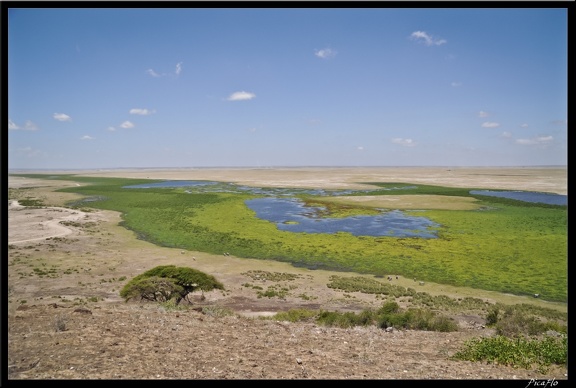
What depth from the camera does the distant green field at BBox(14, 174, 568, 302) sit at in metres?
21.3

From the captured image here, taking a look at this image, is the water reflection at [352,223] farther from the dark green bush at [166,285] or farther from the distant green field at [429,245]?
the dark green bush at [166,285]

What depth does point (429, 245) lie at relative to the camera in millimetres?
27781

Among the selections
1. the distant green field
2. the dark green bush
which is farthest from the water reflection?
the dark green bush

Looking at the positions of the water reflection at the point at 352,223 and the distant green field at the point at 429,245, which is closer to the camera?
the distant green field at the point at 429,245

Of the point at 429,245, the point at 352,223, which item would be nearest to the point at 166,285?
the point at 429,245

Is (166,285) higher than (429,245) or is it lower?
higher

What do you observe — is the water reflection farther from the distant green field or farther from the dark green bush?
the dark green bush

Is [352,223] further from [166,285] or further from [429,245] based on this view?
[166,285]

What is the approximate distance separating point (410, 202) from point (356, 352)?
154 ft

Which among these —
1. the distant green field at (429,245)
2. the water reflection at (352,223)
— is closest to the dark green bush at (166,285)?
the distant green field at (429,245)

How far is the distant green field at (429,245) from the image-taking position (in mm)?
21328

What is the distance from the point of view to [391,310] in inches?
511

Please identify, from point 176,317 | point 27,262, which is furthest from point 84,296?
point 176,317

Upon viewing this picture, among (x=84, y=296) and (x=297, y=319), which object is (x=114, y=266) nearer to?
(x=84, y=296)
